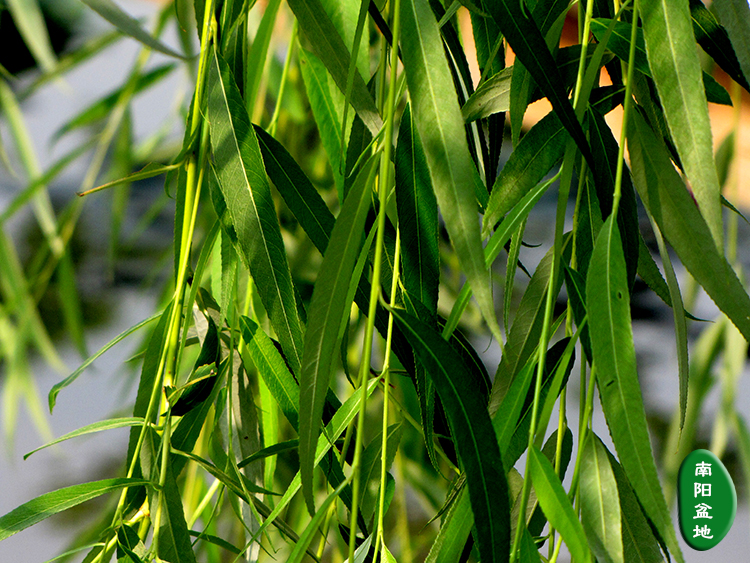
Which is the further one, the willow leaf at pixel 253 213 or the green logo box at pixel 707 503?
the green logo box at pixel 707 503

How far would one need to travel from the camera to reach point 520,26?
191mm

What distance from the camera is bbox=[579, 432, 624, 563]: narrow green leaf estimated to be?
190 millimetres

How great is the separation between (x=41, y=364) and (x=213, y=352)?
852 millimetres

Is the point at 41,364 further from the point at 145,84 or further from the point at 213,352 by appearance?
the point at 213,352

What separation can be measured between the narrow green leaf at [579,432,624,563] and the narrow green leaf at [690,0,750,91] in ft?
0.41

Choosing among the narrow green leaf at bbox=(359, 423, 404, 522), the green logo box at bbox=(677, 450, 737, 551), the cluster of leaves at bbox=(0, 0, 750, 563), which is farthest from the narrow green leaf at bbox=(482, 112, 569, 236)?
the green logo box at bbox=(677, 450, 737, 551)

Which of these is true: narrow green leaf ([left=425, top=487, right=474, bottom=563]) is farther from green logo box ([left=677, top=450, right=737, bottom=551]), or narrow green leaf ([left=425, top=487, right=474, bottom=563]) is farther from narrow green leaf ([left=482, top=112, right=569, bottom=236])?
green logo box ([left=677, top=450, right=737, bottom=551])

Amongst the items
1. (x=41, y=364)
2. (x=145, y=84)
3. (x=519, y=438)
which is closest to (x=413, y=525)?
(x=41, y=364)

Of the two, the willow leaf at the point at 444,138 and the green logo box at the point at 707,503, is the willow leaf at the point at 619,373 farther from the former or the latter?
the green logo box at the point at 707,503

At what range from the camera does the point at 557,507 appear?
0.18m

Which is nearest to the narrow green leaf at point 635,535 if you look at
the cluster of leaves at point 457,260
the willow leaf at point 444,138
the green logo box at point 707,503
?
the cluster of leaves at point 457,260

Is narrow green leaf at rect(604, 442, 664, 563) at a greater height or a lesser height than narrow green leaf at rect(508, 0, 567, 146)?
lesser

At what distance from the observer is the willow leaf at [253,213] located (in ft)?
0.74

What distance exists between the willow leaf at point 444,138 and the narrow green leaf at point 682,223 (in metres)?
0.06
